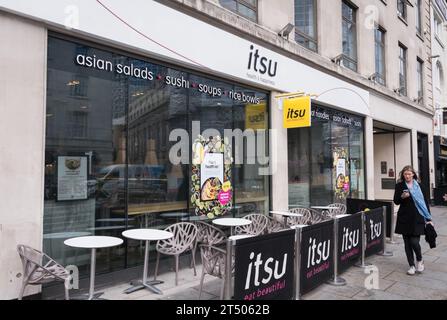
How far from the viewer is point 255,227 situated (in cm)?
689

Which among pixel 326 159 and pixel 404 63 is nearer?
pixel 326 159

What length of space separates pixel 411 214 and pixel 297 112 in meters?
3.32

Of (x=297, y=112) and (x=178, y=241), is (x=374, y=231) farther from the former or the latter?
(x=178, y=241)

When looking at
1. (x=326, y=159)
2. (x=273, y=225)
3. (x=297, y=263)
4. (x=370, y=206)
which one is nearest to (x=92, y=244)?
(x=297, y=263)

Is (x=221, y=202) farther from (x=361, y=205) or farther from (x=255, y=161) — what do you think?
(x=361, y=205)

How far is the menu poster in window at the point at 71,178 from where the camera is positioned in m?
5.05

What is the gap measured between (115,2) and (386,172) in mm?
15362

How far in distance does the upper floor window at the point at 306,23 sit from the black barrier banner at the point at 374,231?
512 cm

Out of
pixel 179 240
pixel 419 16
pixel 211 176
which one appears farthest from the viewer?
pixel 419 16

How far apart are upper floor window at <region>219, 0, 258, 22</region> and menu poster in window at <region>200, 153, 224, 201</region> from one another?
3.13 m

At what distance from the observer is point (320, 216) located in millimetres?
8000

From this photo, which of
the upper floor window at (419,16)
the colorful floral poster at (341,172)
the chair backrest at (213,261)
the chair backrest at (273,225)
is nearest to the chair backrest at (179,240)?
the chair backrest at (213,261)

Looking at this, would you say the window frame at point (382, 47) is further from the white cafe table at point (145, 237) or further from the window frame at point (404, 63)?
the white cafe table at point (145, 237)
